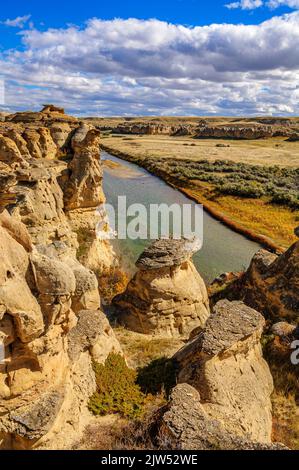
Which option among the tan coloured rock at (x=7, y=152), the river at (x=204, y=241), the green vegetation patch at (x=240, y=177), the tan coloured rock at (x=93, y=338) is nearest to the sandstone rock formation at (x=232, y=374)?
the tan coloured rock at (x=93, y=338)

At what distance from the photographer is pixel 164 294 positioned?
514 inches

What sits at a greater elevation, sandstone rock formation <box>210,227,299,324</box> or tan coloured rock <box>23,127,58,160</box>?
tan coloured rock <box>23,127,58,160</box>

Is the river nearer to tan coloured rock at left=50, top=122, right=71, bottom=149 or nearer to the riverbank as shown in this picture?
the riverbank

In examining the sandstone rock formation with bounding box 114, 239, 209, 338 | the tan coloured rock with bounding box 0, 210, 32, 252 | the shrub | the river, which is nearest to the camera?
the tan coloured rock with bounding box 0, 210, 32, 252

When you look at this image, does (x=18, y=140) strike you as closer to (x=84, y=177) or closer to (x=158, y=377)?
(x=84, y=177)

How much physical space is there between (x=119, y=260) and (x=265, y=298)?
9.63m

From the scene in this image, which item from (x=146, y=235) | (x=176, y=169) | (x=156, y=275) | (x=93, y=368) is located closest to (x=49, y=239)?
(x=156, y=275)

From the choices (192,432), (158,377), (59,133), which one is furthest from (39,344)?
(59,133)

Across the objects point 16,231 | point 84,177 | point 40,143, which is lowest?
point 16,231

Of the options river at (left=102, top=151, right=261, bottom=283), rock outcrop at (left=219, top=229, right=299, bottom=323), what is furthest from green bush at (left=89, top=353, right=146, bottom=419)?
river at (left=102, top=151, right=261, bottom=283)

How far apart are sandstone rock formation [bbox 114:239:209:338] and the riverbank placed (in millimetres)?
14404

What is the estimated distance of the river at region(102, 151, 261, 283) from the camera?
2373 centimetres

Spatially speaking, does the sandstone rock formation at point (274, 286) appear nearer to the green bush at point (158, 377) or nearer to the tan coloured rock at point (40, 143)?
the green bush at point (158, 377)

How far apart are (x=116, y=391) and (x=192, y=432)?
→ 8.29 ft
